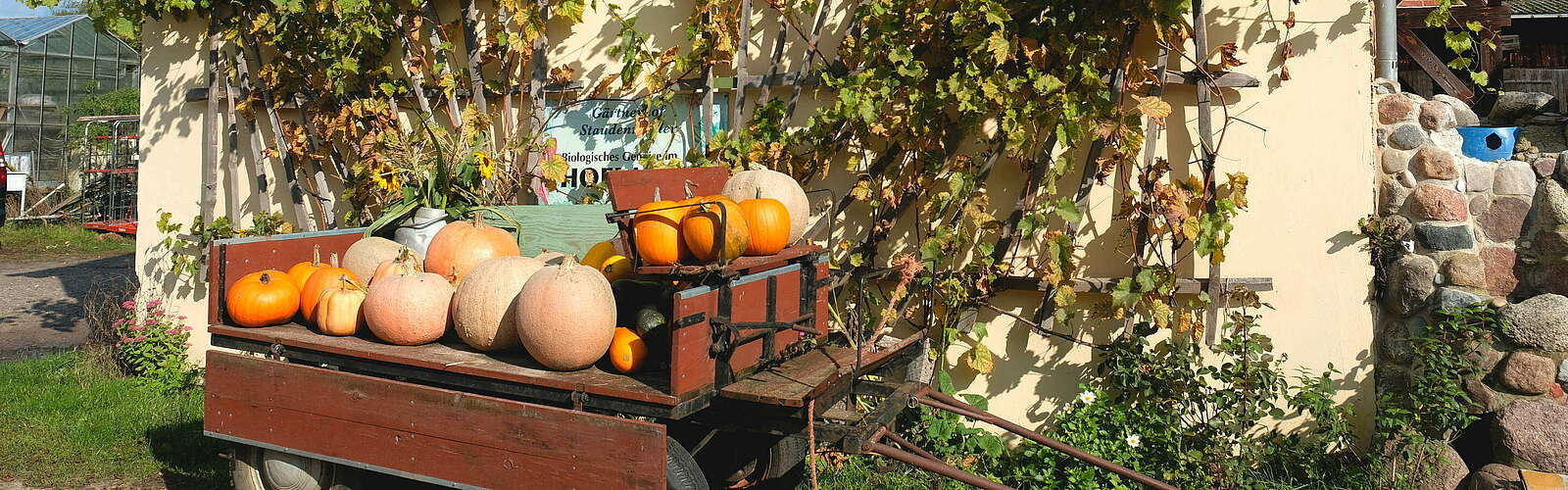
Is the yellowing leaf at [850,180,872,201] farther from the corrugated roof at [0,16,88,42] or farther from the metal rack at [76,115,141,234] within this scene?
the corrugated roof at [0,16,88,42]

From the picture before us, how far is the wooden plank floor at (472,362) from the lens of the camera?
10.8 feet

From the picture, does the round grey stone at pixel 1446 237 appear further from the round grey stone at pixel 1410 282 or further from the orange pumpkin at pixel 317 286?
the orange pumpkin at pixel 317 286

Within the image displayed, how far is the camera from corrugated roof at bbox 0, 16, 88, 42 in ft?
66.4

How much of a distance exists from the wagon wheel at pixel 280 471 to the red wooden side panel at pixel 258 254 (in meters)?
0.60

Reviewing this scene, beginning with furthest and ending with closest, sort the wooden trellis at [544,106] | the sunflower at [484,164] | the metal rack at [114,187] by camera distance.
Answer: the metal rack at [114,187] < the sunflower at [484,164] < the wooden trellis at [544,106]

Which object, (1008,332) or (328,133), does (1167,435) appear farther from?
(328,133)

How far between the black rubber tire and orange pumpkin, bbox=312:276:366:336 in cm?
152

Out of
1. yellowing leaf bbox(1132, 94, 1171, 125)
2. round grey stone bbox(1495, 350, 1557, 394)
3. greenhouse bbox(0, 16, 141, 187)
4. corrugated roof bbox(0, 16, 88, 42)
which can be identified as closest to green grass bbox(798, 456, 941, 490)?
yellowing leaf bbox(1132, 94, 1171, 125)

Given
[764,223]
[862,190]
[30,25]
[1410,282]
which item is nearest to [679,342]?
[764,223]

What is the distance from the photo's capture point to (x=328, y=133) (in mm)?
6297

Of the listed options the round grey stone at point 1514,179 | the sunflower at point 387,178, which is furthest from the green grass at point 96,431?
the round grey stone at point 1514,179

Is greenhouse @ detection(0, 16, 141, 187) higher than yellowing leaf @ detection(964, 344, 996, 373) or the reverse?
higher

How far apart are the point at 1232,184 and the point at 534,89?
3.65 meters

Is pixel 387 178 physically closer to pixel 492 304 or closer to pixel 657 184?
pixel 657 184
